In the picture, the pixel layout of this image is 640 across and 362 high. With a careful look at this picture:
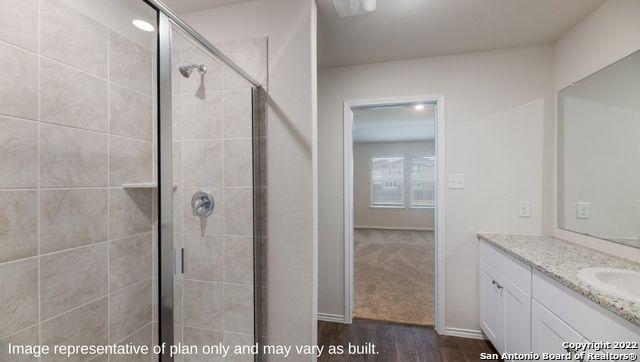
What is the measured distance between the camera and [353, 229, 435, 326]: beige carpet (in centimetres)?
259

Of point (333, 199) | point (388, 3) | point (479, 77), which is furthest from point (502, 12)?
point (333, 199)

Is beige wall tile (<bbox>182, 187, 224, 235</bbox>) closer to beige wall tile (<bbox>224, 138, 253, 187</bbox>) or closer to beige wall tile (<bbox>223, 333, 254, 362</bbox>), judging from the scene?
beige wall tile (<bbox>224, 138, 253, 187</bbox>)

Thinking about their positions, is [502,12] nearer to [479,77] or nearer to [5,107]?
[479,77]

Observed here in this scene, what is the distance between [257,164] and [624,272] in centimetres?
198

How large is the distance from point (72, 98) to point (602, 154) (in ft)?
9.92

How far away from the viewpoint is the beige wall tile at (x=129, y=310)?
142cm

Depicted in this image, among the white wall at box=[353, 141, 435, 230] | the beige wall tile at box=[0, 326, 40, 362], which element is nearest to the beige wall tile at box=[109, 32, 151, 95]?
the beige wall tile at box=[0, 326, 40, 362]

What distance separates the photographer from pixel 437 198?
2.30 metres

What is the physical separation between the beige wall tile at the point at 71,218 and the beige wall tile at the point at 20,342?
336 millimetres

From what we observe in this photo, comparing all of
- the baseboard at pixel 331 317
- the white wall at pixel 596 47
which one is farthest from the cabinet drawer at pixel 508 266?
the baseboard at pixel 331 317

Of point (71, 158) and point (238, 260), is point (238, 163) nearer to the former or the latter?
point (238, 260)

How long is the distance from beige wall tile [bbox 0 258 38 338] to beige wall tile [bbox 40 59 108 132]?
2.06 ft

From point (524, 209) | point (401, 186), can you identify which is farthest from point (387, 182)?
point (524, 209)

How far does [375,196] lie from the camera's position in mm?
7355
